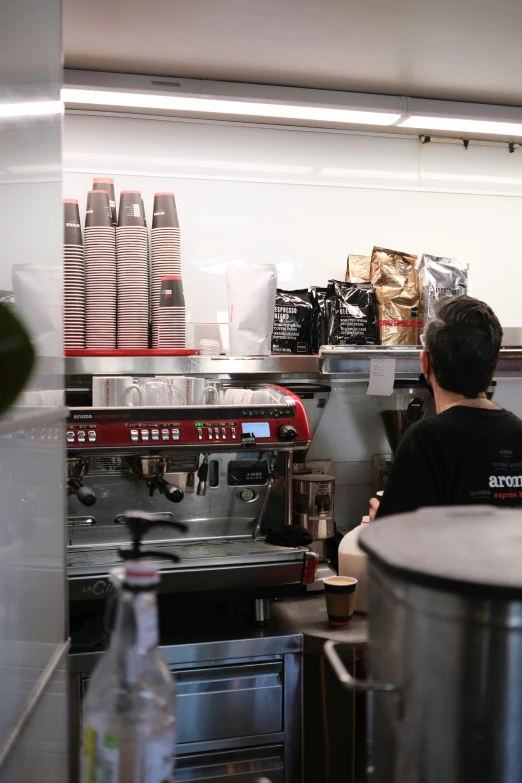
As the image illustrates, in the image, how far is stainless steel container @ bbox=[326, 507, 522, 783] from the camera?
2.20 feet

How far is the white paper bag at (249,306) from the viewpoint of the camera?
9.41 feet

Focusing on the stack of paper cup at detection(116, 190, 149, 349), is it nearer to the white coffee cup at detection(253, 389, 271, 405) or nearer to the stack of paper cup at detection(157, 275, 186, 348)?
the stack of paper cup at detection(157, 275, 186, 348)

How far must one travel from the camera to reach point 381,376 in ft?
9.68

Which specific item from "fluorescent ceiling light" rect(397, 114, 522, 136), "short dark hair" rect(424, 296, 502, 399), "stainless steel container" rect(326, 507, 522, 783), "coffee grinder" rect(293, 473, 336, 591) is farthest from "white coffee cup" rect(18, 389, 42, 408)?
"fluorescent ceiling light" rect(397, 114, 522, 136)

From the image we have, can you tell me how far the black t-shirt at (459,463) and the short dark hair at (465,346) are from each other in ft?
0.24

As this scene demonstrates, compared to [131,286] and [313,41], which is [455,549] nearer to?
[131,286]

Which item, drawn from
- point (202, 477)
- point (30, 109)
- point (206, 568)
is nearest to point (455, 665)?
point (30, 109)

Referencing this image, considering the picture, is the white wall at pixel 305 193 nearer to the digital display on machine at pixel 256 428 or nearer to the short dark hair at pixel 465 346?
the digital display on machine at pixel 256 428

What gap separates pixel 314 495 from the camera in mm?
2865

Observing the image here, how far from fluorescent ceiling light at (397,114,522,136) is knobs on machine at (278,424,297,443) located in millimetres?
1422

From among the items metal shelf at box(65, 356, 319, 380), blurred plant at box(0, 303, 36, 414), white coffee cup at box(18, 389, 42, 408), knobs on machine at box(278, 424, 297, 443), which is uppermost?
blurred plant at box(0, 303, 36, 414)

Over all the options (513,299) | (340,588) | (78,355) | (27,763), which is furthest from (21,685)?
(513,299)

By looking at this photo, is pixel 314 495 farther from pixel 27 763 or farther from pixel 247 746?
pixel 27 763

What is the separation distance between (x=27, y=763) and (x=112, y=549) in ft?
4.21
